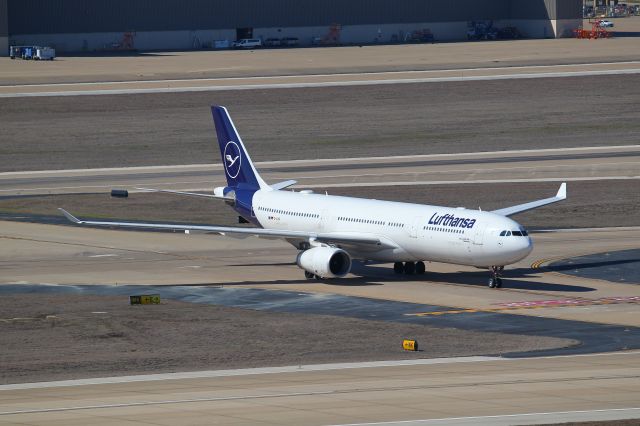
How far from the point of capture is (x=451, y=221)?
2459 inches

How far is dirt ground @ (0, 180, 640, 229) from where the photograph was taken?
87.1 metres

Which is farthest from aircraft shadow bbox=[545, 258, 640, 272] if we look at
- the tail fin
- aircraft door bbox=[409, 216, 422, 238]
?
the tail fin

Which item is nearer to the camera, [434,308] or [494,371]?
[494,371]

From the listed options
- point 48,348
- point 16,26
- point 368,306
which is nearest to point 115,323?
point 48,348

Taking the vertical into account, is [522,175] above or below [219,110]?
below

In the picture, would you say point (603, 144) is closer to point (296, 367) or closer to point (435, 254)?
point (435, 254)

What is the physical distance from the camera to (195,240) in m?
80.5

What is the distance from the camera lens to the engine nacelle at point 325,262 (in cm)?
6438

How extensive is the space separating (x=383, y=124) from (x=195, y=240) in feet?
192

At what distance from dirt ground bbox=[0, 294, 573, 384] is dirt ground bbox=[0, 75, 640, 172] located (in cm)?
6290

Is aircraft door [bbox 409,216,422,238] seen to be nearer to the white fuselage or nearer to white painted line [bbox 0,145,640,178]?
the white fuselage

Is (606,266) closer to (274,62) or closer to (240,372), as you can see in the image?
(240,372)

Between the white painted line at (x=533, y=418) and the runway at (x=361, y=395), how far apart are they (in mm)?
27

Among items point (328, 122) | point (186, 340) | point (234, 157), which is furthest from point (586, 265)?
point (328, 122)
